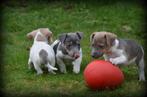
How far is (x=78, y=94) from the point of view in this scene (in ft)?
27.5

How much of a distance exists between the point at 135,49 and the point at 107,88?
1.11 metres

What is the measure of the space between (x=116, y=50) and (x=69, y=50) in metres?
0.85

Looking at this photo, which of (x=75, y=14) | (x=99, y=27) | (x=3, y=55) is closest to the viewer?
(x=3, y=55)

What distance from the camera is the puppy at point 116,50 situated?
9.02 m

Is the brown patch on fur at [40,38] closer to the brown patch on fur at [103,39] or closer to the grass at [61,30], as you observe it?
the grass at [61,30]

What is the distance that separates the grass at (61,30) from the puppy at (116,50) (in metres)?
0.36

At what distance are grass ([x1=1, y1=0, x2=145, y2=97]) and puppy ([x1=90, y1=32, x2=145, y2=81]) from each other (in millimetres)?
360

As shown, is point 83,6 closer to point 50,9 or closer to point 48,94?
point 50,9

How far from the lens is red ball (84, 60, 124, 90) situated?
27.2ft

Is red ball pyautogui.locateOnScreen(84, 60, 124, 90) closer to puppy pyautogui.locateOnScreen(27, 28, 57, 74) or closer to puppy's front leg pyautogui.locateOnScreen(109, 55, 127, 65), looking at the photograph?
puppy's front leg pyautogui.locateOnScreen(109, 55, 127, 65)

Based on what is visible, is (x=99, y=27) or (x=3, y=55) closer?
(x=3, y=55)

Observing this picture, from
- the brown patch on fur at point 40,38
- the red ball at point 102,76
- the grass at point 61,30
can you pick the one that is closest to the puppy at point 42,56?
the brown patch on fur at point 40,38

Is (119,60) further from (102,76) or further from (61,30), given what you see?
(61,30)

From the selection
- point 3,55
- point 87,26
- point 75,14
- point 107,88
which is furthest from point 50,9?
point 107,88
